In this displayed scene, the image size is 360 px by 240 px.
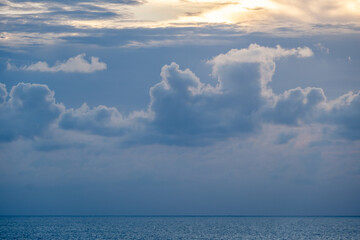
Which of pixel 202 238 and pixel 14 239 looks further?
pixel 202 238

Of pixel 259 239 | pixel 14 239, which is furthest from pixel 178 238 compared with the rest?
pixel 14 239

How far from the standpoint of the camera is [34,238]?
6171 inches

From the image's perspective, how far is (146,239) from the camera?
157m

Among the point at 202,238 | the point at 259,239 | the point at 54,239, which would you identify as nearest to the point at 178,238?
the point at 202,238

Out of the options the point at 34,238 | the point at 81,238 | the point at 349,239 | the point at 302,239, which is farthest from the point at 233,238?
the point at 34,238

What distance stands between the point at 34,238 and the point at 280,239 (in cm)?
7258

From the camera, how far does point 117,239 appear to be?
511ft

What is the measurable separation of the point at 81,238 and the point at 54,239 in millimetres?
7928

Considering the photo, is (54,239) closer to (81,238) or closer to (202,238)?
Result: (81,238)

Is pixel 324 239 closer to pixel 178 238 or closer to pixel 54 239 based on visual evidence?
pixel 178 238

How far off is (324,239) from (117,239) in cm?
6133

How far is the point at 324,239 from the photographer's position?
518 ft

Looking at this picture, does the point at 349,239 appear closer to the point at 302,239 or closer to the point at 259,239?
the point at 302,239

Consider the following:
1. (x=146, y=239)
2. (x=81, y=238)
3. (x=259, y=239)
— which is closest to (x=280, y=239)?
(x=259, y=239)
